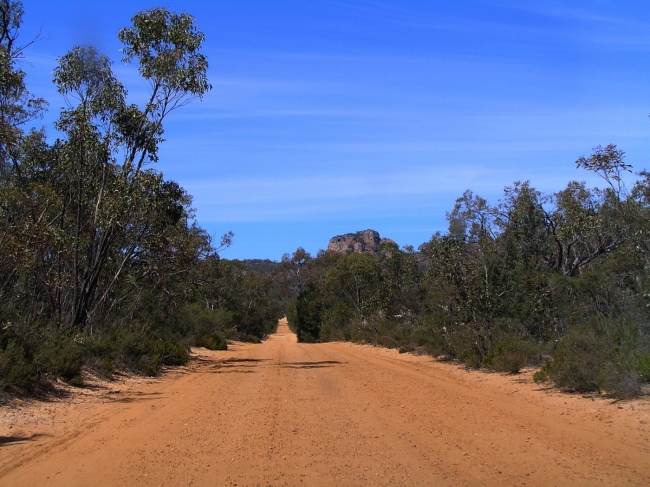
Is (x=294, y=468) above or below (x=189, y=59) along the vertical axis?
below

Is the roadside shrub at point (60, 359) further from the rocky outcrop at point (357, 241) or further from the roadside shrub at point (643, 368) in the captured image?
the rocky outcrop at point (357, 241)

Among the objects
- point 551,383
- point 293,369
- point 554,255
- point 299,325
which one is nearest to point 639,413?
point 551,383

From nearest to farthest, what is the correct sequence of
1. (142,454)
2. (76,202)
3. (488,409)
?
(142,454)
(488,409)
(76,202)

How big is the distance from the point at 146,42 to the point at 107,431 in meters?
18.6

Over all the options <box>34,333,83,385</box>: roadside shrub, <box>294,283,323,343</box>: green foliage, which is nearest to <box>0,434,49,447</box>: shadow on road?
<box>34,333,83,385</box>: roadside shrub

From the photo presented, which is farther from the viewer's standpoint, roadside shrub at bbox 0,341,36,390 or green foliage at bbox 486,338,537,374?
green foliage at bbox 486,338,537,374

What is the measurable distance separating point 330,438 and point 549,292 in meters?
13.0

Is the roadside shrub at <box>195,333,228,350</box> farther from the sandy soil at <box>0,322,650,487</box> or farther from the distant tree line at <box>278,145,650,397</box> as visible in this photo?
the sandy soil at <box>0,322,650,487</box>

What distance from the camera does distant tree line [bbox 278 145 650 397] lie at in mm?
13219

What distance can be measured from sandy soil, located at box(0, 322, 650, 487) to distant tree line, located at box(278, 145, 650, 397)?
1.21 m

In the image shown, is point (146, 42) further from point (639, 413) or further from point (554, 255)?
point (639, 413)

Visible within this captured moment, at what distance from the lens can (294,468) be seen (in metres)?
7.41

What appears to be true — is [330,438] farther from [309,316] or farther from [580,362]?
[309,316]

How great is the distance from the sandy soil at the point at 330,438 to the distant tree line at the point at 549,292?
121 cm
